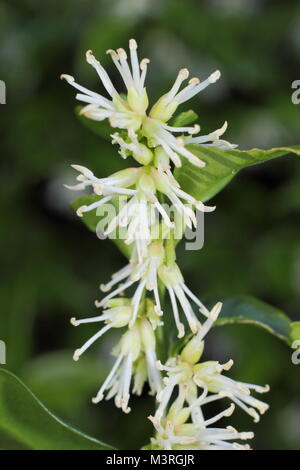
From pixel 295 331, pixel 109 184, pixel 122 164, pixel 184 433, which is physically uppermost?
pixel 122 164

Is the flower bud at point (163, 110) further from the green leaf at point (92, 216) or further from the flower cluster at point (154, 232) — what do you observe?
the green leaf at point (92, 216)

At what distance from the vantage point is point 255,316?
105 centimetres

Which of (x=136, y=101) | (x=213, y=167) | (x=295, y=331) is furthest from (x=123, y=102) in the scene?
(x=295, y=331)

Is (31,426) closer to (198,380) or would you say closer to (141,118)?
(198,380)

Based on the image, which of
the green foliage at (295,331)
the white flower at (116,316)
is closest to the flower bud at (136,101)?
the white flower at (116,316)

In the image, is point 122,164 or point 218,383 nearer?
point 218,383

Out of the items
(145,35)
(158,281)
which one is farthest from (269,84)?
(158,281)

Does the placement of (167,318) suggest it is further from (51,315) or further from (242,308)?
(51,315)

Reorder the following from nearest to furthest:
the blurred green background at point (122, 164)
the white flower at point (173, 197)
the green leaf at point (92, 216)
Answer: the white flower at point (173, 197) → the green leaf at point (92, 216) → the blurred green background at point (122, 164)

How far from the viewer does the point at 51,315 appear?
299 centimetres

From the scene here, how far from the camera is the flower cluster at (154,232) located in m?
0.89

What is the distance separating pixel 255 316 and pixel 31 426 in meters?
0.32

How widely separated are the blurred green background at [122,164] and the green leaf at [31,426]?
4.82 ft

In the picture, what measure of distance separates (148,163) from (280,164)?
6.92 feet
